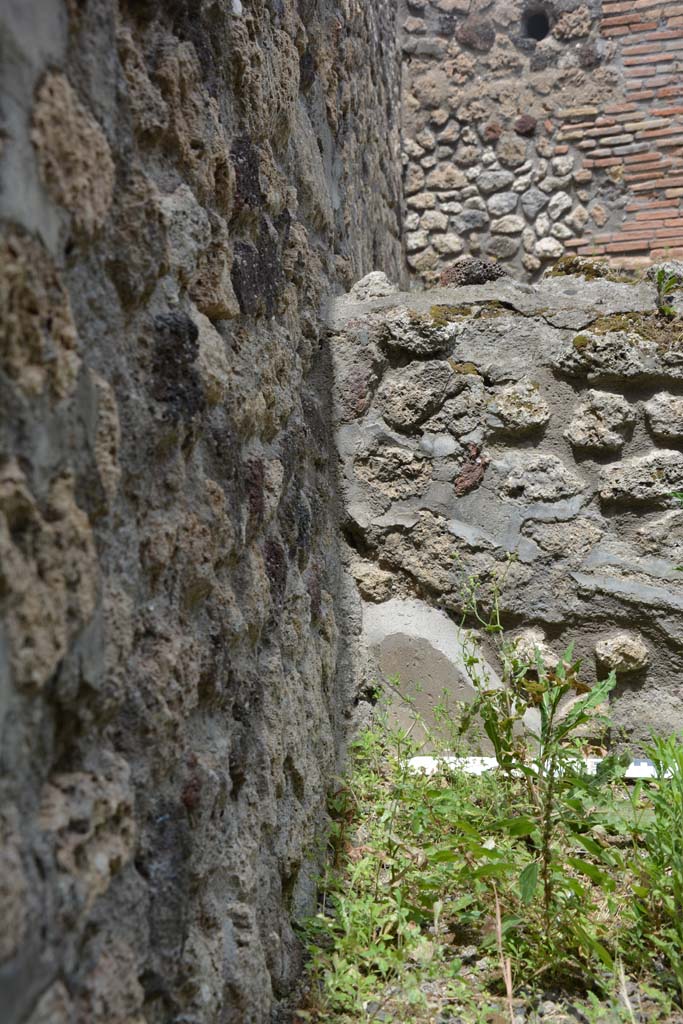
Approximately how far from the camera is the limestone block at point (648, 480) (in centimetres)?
253

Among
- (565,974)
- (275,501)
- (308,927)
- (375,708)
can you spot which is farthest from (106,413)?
(375,708)

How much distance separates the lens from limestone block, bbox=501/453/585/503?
2.59 m

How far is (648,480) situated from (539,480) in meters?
0.28

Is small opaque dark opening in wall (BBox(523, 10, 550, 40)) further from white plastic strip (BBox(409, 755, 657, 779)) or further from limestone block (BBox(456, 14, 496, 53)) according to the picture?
white plastic strip (BBox(409, 755, 657, 779))

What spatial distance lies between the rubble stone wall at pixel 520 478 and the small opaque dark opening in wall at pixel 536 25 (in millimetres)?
4019

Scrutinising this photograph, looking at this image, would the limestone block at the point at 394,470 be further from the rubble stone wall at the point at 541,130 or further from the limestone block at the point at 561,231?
the limestone block at the point at 561,231

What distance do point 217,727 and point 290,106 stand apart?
4.56ft

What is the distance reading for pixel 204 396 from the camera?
133cm

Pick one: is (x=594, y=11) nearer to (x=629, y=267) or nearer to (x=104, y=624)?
(x=629, y=267)

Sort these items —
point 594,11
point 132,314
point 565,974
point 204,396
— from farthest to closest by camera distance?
point 594,11 → point 565,974 → point 204,396 → point 132,314

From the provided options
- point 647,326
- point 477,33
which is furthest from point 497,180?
point 647,326

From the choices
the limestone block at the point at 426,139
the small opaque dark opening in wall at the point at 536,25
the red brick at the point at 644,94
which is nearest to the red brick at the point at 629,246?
the red brick at the point at 644,94

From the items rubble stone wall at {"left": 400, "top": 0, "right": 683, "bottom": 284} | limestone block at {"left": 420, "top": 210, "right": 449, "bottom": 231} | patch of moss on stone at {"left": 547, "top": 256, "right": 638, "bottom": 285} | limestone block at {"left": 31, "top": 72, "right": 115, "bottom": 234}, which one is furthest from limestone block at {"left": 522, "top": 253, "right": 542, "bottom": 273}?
limestone block at {"left": 31, "top": 72, "right": 115, "bottom": 234}

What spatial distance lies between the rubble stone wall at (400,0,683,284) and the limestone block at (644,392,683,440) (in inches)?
139
